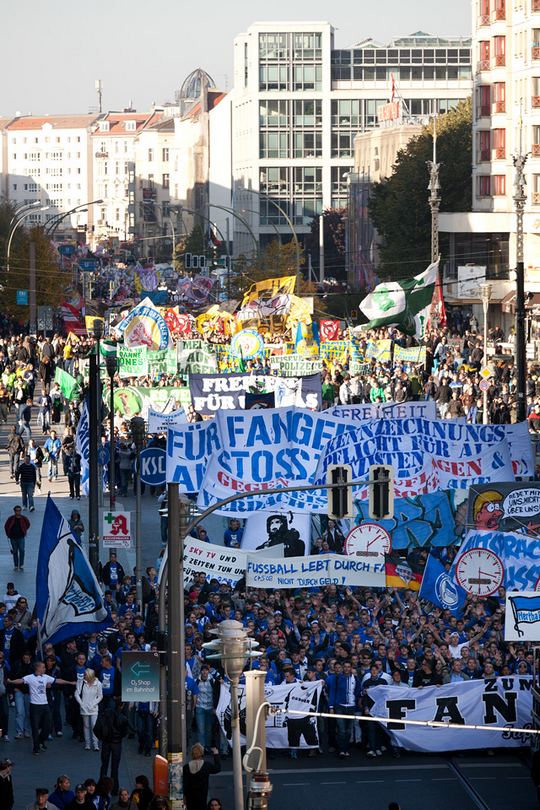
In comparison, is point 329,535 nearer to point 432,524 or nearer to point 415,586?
point 432,524

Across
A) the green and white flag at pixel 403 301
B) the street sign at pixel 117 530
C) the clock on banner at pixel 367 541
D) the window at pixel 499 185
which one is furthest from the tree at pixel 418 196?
the clock on banner at pixel 367 541

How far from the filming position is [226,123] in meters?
174

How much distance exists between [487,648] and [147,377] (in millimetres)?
28195

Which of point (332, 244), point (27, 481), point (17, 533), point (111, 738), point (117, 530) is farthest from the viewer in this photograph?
point (332, 244)

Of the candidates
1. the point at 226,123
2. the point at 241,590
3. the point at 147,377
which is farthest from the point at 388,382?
the point at 226,123

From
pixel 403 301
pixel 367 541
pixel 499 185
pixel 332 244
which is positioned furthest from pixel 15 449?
pixel 332 244

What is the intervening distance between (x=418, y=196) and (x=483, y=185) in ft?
25.1

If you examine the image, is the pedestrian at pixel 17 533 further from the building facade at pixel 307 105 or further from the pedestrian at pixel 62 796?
the building facade at pixel 307 105

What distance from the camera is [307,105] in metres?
148

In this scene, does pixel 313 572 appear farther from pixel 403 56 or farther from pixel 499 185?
pixel 403 56

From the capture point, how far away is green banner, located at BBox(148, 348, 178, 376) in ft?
161

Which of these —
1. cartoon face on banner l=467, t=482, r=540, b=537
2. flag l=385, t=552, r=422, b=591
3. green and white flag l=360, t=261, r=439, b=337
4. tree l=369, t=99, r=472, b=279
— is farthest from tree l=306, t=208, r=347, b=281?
flag l=385, t=552, r=422, b=591

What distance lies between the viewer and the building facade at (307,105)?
480 ft

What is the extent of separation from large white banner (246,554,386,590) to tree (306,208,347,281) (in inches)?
4259
